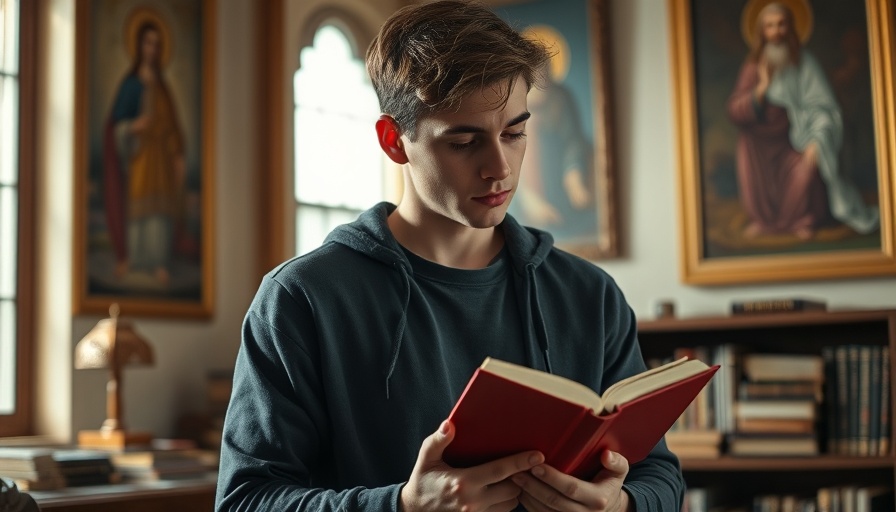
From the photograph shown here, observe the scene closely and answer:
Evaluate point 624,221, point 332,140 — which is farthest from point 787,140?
point 332,140

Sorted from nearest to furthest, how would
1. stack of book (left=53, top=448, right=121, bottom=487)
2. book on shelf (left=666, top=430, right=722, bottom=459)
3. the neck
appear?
the neck < stack of book (left=53, top=448, right=121, bottom=487) < book on shelf (left=666, top=430, right=722, bottom=459)

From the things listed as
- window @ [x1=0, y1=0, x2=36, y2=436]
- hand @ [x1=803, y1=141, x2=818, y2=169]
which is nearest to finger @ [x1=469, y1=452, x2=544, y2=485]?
window @ [x1=0, y1=0, x2=36, y2=436]

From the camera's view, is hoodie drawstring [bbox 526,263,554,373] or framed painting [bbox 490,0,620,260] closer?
hoodie drawstring [bbox 526,263,554,373]

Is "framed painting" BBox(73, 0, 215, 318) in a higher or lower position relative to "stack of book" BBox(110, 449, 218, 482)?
higher

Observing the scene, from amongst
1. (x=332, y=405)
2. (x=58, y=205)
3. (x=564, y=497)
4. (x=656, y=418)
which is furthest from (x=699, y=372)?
(x=58, y=205)

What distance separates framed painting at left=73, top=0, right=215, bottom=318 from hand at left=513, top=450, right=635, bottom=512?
2817mm

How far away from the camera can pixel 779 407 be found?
4.02 m

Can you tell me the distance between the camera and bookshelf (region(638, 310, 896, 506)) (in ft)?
12.7

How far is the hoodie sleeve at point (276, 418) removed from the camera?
63.7 inches

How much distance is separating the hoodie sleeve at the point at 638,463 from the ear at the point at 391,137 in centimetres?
46

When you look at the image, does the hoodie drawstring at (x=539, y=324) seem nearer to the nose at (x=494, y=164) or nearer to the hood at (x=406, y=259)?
the hood at (x=406, y=259)

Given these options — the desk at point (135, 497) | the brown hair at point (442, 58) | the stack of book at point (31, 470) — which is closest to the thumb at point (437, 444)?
the brown hair at point (442, 58)

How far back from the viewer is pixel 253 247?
189 inches

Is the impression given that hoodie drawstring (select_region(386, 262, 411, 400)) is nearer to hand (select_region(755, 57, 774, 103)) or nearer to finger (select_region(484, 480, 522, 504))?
finger (select_region(484, 480, 522, 504))
